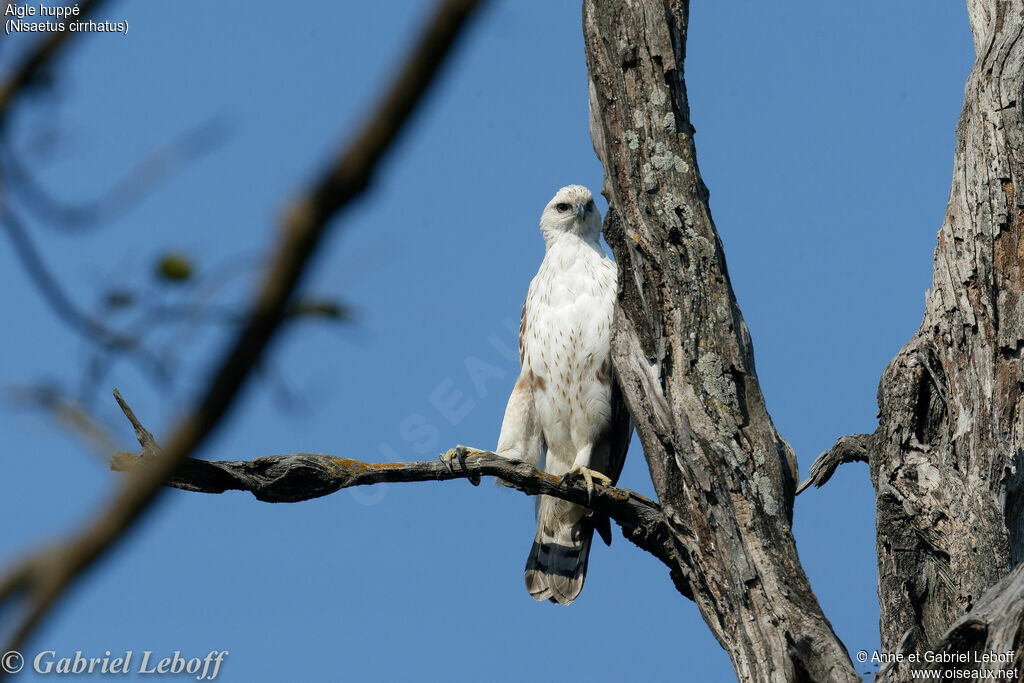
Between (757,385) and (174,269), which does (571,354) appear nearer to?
(757,385)

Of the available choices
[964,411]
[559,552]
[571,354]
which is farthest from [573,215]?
[964,411]

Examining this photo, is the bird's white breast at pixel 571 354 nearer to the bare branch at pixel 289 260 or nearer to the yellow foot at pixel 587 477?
the yellow foot at pixel 587 477

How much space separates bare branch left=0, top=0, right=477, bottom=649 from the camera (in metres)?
1.19

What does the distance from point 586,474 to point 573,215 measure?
7.38 feet

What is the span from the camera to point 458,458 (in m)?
4.93

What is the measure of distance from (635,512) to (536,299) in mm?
2309

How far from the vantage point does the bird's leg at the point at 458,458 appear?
15.9 ft

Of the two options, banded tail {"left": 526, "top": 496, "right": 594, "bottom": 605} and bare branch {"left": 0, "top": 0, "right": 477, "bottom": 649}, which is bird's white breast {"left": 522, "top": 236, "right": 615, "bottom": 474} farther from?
bare branch {"left": 0, "top": 0, "right": 477, "bottom": 649}

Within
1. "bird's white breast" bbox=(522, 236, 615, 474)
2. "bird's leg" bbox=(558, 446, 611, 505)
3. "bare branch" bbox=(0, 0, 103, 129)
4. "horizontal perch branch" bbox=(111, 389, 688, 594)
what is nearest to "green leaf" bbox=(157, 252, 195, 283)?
"bare branch" bbox=(0, 0, 103, 129)

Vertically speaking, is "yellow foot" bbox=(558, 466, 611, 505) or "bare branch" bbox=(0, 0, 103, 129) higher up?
"yellow foot" bbox=(558, 466, 611, 505)

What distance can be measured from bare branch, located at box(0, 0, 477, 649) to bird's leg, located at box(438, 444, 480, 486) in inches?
143

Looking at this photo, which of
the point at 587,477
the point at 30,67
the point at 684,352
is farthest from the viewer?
the point at 587,477

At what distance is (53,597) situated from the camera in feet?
3.86

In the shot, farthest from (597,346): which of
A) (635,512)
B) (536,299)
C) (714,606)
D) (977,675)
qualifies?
(977,675)
